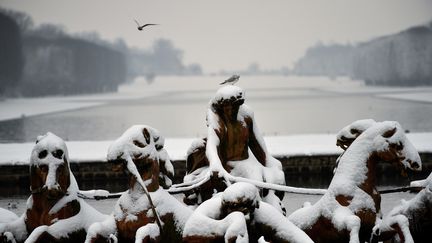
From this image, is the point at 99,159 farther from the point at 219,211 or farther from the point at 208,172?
the point at 219,211

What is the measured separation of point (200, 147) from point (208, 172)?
43 centimetres

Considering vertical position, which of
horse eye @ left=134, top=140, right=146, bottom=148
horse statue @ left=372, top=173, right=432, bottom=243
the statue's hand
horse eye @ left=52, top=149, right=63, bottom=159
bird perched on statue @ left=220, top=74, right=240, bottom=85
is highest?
bird perched on statue @ left=220, top=74, right=240, bottom=85

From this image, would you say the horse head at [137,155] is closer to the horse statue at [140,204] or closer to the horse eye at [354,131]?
the horse statue at [140,204]

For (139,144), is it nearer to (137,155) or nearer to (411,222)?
(137,155)

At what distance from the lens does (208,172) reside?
14.5ft

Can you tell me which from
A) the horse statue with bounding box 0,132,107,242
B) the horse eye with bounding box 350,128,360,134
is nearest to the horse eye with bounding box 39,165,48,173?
the horse statue with bounding box 0,132,107,242

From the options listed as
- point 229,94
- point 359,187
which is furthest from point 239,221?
point 229,94

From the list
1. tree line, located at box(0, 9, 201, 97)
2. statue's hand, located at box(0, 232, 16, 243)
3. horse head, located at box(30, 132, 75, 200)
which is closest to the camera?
horse head, located at box(30, 132, 75, 200)

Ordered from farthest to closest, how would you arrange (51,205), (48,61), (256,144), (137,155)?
1. (48,61)
2. (256,144)
3. (51,205)
4. (137,155)

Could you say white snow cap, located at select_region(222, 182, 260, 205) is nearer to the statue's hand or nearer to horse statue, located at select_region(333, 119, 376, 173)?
horse statue, located at select_region(333, 119, 376, 173)

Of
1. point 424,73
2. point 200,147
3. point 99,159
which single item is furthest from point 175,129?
point 424,73

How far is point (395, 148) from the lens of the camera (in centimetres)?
400

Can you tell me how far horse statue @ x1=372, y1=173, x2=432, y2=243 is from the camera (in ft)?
13.0

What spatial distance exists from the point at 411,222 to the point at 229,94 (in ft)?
5.92
